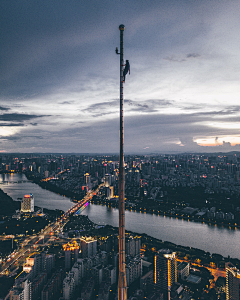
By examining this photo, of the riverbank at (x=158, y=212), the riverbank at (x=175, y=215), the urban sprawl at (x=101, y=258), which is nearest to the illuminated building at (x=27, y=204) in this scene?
the urban sprawl at (x=101, y=258)

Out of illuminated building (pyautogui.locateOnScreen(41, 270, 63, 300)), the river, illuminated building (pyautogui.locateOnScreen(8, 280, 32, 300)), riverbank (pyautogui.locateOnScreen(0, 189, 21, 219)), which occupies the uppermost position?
illuminated building (pyautogui.locateOnScreen(8, 280, 32, 300))

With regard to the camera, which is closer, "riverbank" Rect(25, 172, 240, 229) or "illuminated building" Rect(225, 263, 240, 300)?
"illuminated building" Rect(225, 263, 240, 300)

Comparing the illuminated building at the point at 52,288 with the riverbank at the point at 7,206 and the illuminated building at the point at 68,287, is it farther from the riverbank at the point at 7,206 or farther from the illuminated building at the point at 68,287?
the riverbank at the point at 7,206

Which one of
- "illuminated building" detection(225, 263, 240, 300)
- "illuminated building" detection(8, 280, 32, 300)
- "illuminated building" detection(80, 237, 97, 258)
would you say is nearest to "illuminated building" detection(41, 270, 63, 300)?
"illuminated building" detection(8, 280, 32, 300)

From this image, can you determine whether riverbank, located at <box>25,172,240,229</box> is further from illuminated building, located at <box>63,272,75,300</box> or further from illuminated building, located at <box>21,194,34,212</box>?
illuminated building, located at <box>63,272,75,300</box>

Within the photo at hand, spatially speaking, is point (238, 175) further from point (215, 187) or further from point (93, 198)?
point (93, 198)

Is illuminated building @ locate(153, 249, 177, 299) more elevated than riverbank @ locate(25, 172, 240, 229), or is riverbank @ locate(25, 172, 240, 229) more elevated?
illuminated building @ locate(153, 249, 177, 299)

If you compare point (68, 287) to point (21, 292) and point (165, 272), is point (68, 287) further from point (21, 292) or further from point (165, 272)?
point (165, 272)

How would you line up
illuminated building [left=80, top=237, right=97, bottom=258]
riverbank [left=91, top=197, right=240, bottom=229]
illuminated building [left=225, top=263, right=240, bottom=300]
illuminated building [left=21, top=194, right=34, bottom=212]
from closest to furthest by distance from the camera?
illuminated building [left=225, top=263, right=240, bottom=300]
illuminated building [left=80, top=237, right=97, bottom=258]
riverbank [left=91, top=197, right=240, bottom=229]
illuminated building [left=21, top=194, right=34, bottom=212]
